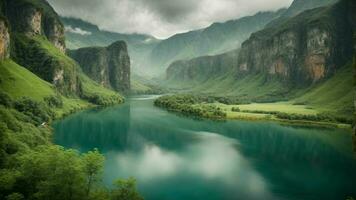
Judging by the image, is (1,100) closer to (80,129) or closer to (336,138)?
(80,129)

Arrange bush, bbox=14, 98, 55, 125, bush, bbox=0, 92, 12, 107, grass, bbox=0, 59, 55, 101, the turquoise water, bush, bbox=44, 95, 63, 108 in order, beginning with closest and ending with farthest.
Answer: the turquoise water, bush, bbox=0, 92, 12, 107, bush, bbox=14, 98, 55, 125, grass, bbox=0, 59, 55, 101, bush, bbox=44, 95, 63, 108

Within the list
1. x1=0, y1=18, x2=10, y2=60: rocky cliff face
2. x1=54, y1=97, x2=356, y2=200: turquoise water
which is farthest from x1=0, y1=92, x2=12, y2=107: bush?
x1=0, y1=18, x2=10, y2=60: rocky cliff face

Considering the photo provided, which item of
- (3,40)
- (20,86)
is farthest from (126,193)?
(3,40)

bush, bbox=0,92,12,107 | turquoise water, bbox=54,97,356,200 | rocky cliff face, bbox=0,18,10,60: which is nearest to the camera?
turquoise water, bbox=54,97,356,200

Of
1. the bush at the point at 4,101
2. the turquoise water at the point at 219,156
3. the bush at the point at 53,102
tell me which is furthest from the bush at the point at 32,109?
the bush at the point at 53,102

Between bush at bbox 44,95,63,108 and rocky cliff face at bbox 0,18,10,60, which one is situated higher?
rocky cliff face at bbox 0,18,10,60

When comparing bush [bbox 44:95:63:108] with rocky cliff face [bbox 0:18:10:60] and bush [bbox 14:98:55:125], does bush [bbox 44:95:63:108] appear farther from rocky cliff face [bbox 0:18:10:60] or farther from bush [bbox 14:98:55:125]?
rocky cliff face [bbox 0:18:10:60]

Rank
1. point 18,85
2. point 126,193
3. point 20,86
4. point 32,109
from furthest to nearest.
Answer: point 20,86 < point 18,85 < point 32,109 < point 126,193

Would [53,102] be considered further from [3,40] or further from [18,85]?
[3,40]

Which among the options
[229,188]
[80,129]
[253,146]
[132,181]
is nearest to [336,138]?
[253,146]
